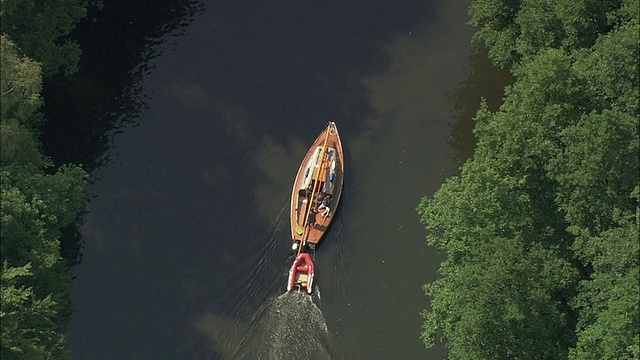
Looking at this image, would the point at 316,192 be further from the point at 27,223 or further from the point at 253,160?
the point at 27,223

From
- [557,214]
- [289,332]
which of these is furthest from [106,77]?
[557,214]

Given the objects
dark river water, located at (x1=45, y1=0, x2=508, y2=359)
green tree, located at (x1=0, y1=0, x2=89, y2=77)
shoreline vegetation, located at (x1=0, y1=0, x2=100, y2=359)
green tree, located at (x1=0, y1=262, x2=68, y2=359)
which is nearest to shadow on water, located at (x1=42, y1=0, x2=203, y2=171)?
dark river water, located at (x1=45, y1=0, x2=508, y2=359)

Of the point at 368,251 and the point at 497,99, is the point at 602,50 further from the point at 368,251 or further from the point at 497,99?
the point at 368,251

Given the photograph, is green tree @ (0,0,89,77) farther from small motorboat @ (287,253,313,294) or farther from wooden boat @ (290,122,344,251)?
small motorboat @ (287,253,313,294)

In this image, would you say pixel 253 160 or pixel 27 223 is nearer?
pixel 27 223

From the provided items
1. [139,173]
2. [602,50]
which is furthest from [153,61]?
[602,50]

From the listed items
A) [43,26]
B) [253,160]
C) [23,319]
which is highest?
[43,26]
